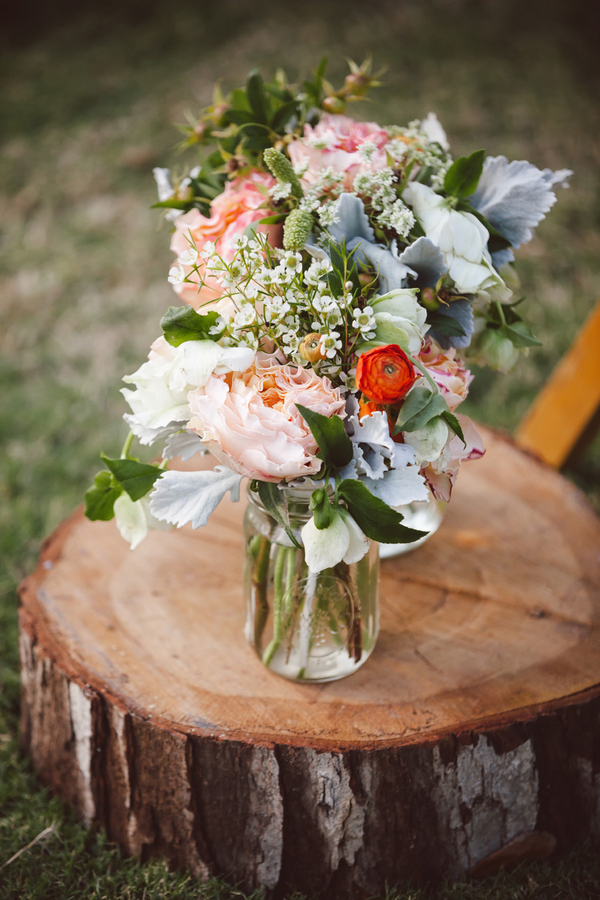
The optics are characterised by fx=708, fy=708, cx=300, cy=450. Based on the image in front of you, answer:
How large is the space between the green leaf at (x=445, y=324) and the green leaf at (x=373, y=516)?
11.9 inches

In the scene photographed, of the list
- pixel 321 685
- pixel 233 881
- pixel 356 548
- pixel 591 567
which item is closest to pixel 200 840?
pixel 233 881

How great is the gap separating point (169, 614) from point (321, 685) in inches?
13.9

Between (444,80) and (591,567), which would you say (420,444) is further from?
(444,80)

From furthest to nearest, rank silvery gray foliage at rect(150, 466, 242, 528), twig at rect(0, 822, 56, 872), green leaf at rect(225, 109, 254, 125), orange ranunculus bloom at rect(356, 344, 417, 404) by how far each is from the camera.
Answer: twig at rect(0, 822, 56, 872), green leaf at rect(225, 109, 254, 125), silvery gray foliage at rect(150, 466, 242, 528), orange ranunculus bloom at rect(356, 344, 417, 404)

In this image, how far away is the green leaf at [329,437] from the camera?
0.85 m

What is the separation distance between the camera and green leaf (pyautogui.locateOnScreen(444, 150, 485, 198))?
1011 millimetres

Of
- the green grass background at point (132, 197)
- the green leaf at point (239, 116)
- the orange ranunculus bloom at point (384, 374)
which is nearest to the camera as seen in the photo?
the orange ranunculus bloom at point (384, 374)

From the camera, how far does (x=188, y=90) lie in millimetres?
4957

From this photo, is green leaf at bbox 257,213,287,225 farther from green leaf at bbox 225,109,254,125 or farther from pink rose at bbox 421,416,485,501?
pink rose at bbox 421,416,485,501

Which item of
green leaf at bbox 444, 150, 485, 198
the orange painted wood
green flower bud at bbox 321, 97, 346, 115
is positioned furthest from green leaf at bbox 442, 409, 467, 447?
the orange painted wood

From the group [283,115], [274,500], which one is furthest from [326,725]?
[283,115]

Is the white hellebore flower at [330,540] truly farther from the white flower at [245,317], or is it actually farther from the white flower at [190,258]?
the white flower at [190,258]

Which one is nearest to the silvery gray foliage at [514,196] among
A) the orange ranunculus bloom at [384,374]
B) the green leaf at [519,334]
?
the green leaf at [519,334]

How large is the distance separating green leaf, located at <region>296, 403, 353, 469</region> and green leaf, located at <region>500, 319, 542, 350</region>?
40 cm
